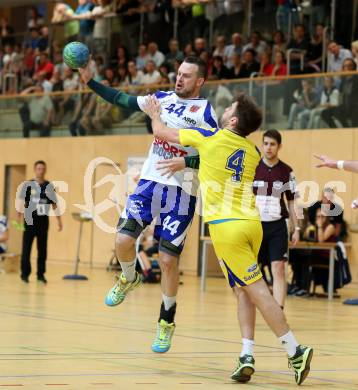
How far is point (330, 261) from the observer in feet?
57.9

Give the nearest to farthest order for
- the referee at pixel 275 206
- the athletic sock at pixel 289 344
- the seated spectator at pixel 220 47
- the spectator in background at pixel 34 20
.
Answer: the athletic sock at pixel 289 344 < the referee at pixel 275 206 < the seated spectator at pixel 220 47 < the spectator in background at pixel 34 20

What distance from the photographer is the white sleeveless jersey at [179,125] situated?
29.4 ft

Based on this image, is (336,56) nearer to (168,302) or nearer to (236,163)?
(168,302)

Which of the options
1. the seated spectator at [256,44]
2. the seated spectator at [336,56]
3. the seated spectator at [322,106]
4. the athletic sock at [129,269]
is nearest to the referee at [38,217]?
the seated spectator at [322,106]

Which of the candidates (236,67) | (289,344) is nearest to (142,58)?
(236,67)

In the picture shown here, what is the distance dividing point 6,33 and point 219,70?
11887mm

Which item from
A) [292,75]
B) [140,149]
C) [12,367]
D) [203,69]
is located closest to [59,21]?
[140,149]

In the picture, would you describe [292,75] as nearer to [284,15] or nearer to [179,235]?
[284,15]

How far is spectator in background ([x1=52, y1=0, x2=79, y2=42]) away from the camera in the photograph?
96.7 ft

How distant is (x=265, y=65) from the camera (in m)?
23.0

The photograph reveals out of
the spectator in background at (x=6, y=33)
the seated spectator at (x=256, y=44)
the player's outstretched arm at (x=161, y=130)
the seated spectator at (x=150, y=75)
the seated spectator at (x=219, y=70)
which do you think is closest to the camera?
the player's outstretched arm at (x=161, y=130)

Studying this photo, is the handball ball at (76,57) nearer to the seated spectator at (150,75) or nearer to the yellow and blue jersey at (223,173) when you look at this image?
the yellow and blue jersey at (223,173)

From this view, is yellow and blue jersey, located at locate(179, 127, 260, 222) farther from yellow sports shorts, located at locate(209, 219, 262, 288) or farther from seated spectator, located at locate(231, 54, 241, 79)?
seated spectator, located at locate(231, 54, 241, 79)

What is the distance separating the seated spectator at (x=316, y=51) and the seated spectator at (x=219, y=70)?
2.04 m
